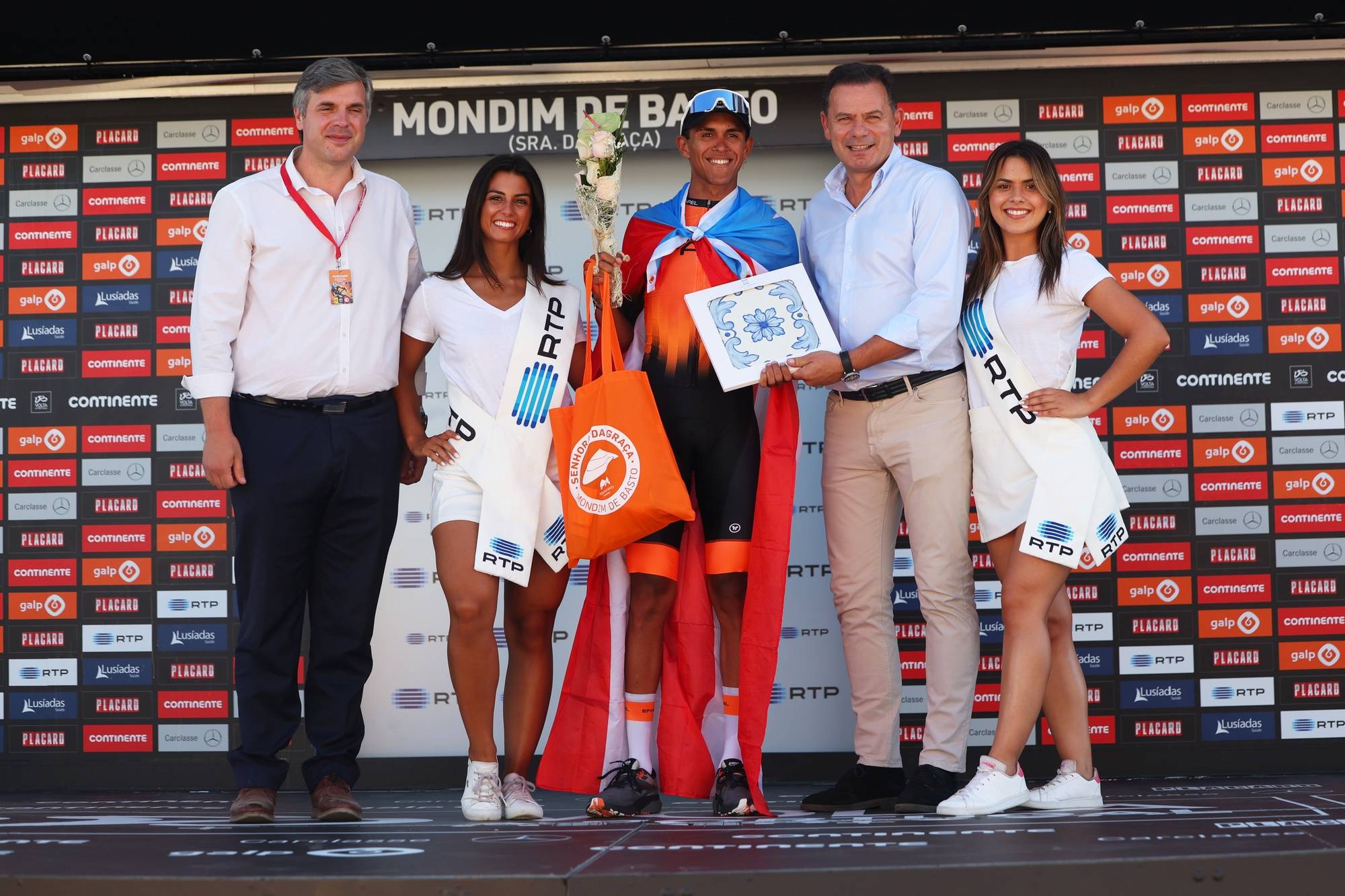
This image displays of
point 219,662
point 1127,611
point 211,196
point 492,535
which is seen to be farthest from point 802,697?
point 211,196

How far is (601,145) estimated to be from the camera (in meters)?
3.46

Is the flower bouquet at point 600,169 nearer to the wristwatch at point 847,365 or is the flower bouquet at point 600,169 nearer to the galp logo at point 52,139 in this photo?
the wristwatch at point 847,365

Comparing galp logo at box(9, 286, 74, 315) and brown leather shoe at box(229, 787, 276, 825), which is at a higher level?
galp logo at box(9, 286, 74, 315)

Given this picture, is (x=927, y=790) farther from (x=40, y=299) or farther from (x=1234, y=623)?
(x=40, y=299)

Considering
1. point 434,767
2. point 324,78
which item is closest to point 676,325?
point 324,78

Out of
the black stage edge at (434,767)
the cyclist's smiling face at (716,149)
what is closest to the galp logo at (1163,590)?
the black stage edge at (434,767)

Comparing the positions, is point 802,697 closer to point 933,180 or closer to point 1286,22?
point 933,180

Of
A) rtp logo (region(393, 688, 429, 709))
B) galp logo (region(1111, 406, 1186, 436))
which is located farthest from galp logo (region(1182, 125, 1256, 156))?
rtp logo (region(393, 688, 429, 709))

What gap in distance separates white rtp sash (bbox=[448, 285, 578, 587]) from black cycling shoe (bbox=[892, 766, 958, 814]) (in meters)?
1.16

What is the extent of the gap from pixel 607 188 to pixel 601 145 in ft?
0.39

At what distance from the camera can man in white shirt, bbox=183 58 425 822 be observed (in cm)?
355

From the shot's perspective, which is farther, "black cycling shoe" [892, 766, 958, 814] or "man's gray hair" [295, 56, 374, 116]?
"man's gray hair" [295, 56, 374, 116]

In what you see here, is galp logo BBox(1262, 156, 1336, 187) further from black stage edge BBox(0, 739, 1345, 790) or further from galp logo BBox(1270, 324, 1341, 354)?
black stage edge BBox(0, 739, 1345, 790)

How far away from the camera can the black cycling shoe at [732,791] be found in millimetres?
3514
